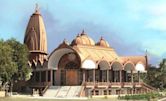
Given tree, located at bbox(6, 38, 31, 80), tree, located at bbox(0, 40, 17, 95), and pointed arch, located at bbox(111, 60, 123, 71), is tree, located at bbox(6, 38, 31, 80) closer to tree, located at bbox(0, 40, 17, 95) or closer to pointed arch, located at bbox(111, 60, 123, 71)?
tree, located at bbox(0, 40, 17, 95)

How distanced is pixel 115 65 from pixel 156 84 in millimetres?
16934

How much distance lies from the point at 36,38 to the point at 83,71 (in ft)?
59.9

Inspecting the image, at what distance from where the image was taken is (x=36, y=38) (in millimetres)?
77938

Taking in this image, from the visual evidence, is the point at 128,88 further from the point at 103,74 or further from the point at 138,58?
the point at 138,58

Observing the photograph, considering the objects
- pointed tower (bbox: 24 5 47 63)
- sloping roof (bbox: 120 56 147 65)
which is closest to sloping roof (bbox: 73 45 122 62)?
sloping roof (bbox: 120 56 147 65)

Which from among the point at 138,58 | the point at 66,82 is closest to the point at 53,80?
the point at 66,82

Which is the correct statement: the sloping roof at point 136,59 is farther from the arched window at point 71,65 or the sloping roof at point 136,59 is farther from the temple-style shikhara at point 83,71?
the arched window at point 71,65

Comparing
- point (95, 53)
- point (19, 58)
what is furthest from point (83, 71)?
point (19, 58)

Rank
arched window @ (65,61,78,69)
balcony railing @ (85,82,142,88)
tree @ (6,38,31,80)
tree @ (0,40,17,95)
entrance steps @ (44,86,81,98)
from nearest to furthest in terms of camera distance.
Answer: tree @ (0,40,17,95) < entrance steps @ (44,86,81,98) < balcony railing @ (85,82,142,88) < tree @ (6,38,31,80) < arched window @ (65,61,78,69)

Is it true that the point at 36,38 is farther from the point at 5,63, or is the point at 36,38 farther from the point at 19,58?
the point at 5,63

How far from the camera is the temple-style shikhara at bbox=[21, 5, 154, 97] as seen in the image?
62.6 meters

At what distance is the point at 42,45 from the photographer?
78688 millimetres

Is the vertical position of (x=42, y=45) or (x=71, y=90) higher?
(x=42, y=45)

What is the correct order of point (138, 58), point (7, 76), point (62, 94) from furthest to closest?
1. point (138, 58)
2. point (62, 94)
3. point (7, 76)
